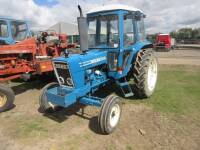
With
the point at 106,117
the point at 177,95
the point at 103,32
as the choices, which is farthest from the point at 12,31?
the point at 177,95

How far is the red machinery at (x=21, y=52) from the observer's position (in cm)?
674

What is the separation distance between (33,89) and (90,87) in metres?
3.67

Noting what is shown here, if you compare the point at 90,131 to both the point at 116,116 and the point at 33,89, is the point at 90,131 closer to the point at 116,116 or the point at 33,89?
the point at 116,116

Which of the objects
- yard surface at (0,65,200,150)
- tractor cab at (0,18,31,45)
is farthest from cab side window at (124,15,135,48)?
tractor cab at (0,18,31,45)

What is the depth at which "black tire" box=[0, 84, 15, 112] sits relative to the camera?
5.93m

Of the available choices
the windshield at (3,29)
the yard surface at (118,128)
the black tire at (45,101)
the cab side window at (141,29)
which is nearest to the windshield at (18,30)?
Result: the windshield at (3,29)

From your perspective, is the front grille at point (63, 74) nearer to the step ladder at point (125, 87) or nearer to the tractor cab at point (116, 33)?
the tractor cab at point (116, 33)

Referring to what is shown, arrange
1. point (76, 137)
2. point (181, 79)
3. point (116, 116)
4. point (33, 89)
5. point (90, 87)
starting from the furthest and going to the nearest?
point (181, 79) → point (33, 89) → point (90, 87) → point (116, 116) → point (76, 137)

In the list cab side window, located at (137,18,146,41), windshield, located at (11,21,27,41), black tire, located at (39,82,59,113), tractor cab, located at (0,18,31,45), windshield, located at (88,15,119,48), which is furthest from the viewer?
windshield, located at (11,21,27,41)

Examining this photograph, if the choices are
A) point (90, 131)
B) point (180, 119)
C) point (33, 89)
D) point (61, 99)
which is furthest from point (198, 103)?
point (33, 89)

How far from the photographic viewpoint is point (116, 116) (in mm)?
4867

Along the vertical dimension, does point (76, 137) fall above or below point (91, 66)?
below

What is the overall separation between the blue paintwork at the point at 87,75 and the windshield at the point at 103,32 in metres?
0.14

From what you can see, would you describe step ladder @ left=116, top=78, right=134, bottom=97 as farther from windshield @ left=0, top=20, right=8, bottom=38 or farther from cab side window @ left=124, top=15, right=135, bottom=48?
windshield @ left=0, top=20, right=8, bottom=38
